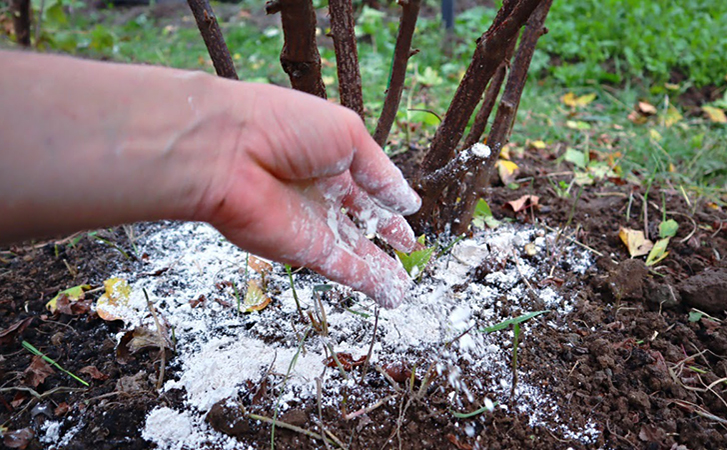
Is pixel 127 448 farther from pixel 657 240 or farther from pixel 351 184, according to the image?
pixel 657 240

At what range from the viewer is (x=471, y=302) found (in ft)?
5.24

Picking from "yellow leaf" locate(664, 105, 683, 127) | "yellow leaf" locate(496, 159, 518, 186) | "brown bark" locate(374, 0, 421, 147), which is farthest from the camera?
"yellow leaf" locate(664, 105, 683, 127)

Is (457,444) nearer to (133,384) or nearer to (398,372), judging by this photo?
(398,372)

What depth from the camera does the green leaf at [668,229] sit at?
1.93 metres

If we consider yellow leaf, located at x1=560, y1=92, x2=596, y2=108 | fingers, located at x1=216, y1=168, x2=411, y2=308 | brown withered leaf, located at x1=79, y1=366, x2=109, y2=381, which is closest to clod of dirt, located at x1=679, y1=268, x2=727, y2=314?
fingers, located at x1=216, y1=168, x2=411, y2=308

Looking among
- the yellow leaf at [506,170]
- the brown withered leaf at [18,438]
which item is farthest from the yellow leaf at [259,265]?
the yellow leaf at [506,170]

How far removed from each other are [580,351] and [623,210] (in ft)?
3.06

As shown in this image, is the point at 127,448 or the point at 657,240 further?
the point at 657,240

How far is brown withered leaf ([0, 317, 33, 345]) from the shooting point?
5.01ft

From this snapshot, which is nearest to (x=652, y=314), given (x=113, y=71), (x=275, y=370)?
(x=275, y=370)

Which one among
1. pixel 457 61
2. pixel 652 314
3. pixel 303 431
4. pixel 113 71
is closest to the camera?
pixel 113 71

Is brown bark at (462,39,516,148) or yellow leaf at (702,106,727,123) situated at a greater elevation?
brown bark at (462,39,516,148)

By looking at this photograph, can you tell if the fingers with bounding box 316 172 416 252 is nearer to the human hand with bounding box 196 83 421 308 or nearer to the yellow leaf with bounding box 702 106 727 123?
the human hand with bounding box 196 83 421 308

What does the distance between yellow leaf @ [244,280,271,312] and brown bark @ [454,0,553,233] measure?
807 millimetres
